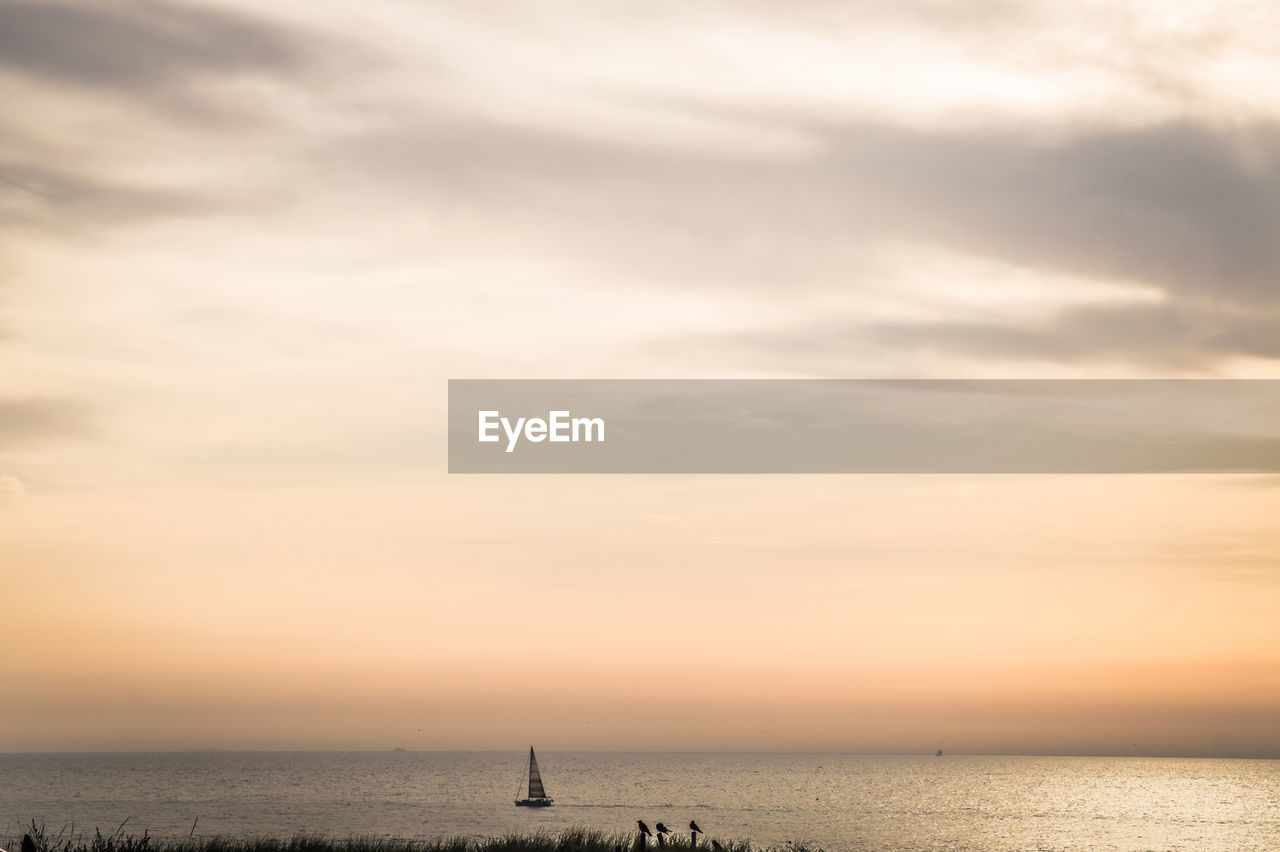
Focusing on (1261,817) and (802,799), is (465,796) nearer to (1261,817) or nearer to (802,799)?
(802,799)

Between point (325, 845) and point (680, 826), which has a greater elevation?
point (325, 845)

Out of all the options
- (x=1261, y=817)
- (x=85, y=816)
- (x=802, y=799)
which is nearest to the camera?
(x=85, y=816)

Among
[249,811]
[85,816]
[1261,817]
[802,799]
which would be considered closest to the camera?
[85,816]

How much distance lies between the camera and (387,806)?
518 ft

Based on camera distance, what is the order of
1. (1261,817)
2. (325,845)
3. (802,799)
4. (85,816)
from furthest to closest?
(802,799) < (1261,817) < (85,816) < (325,845)

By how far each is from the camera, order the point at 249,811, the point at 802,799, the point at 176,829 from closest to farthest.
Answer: the point at 176,829
the point at 249,811
the point at 802,799

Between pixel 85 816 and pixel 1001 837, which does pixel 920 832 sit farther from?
pixel 85 816

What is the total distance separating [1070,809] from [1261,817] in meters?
29.4

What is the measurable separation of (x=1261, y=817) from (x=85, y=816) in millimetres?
175104

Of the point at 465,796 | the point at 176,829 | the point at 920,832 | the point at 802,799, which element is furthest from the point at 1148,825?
the point at 176,829

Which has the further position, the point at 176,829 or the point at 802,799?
the point at 802,799

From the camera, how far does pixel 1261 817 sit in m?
174

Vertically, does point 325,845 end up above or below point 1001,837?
above

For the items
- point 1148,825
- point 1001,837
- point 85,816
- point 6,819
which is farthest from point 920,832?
point 6,819
